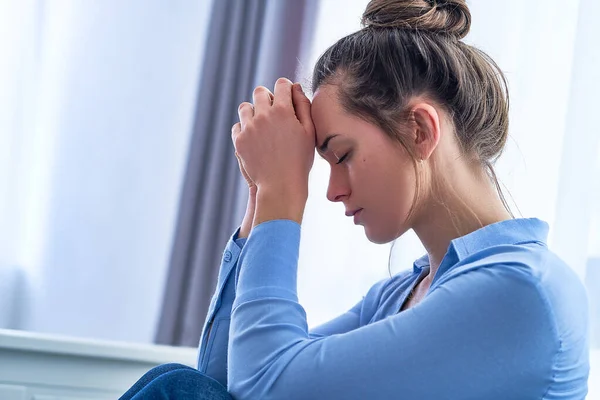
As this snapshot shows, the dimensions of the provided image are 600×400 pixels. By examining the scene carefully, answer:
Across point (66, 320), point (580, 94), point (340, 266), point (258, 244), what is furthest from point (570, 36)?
point (66, 320)

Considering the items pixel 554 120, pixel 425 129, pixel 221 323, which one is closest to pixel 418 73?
pixel 425 129

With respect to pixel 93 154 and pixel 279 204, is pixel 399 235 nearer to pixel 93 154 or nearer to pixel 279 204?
pixel 279 204

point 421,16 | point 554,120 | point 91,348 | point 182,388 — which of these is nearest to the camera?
point 182,388

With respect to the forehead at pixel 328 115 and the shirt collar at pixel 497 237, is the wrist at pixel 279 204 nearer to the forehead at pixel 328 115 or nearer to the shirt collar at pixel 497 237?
the forehead at pixel 328 115

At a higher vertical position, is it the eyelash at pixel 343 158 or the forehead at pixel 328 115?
the forehead at pixel 328 115

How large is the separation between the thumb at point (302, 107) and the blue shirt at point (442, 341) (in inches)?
9.2

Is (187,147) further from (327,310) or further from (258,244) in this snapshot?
(258,244)

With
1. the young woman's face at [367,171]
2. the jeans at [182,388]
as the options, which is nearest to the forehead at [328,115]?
the young woman's face at [367,171]

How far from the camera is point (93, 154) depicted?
202cm

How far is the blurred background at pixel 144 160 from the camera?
6.38 feet

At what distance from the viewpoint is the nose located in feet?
3.77

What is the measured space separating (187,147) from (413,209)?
1.10m

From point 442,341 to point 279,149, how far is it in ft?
1.30

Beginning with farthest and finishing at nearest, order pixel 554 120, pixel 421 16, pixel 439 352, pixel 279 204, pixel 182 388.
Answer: pixel 554 120 < pixel 421 16 < pixel 279 204 < pixel 182 388 < pixel 439 352
